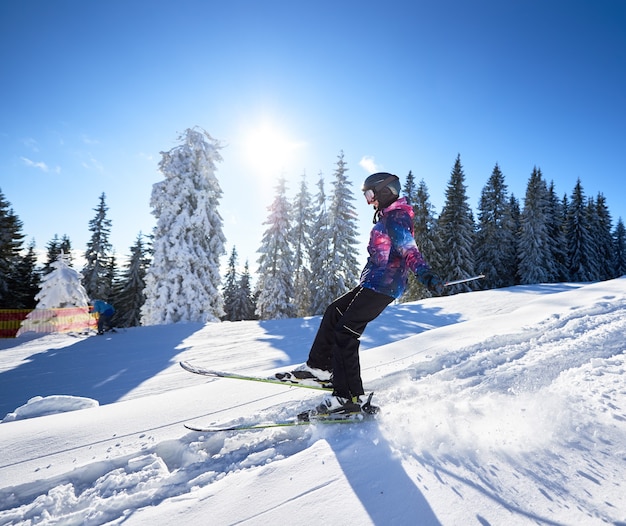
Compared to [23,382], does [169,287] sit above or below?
above

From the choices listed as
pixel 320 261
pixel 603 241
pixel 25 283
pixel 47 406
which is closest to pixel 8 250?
pixel 25 283

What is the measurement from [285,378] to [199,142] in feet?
58.4

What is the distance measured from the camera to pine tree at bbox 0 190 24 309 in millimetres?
25823

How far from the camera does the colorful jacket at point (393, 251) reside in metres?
3.01

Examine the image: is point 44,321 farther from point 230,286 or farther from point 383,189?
point 230,286

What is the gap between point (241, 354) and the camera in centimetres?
781

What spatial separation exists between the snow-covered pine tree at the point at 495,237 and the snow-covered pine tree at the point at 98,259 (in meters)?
38.7

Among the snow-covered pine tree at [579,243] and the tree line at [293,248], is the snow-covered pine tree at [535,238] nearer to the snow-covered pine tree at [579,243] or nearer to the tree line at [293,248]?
the tree line at [293,248]

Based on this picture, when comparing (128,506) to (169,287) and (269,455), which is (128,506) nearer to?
(269,455)

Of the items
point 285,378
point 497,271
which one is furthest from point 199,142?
point 497,271

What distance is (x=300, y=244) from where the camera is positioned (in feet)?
101

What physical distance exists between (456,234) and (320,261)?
13712 mm

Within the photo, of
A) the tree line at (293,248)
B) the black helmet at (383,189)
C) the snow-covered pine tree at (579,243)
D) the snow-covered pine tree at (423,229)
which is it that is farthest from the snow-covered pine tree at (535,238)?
the black helmet at (383,189)

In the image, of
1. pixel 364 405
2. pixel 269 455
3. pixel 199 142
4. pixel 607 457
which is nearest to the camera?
pixel 607 457
